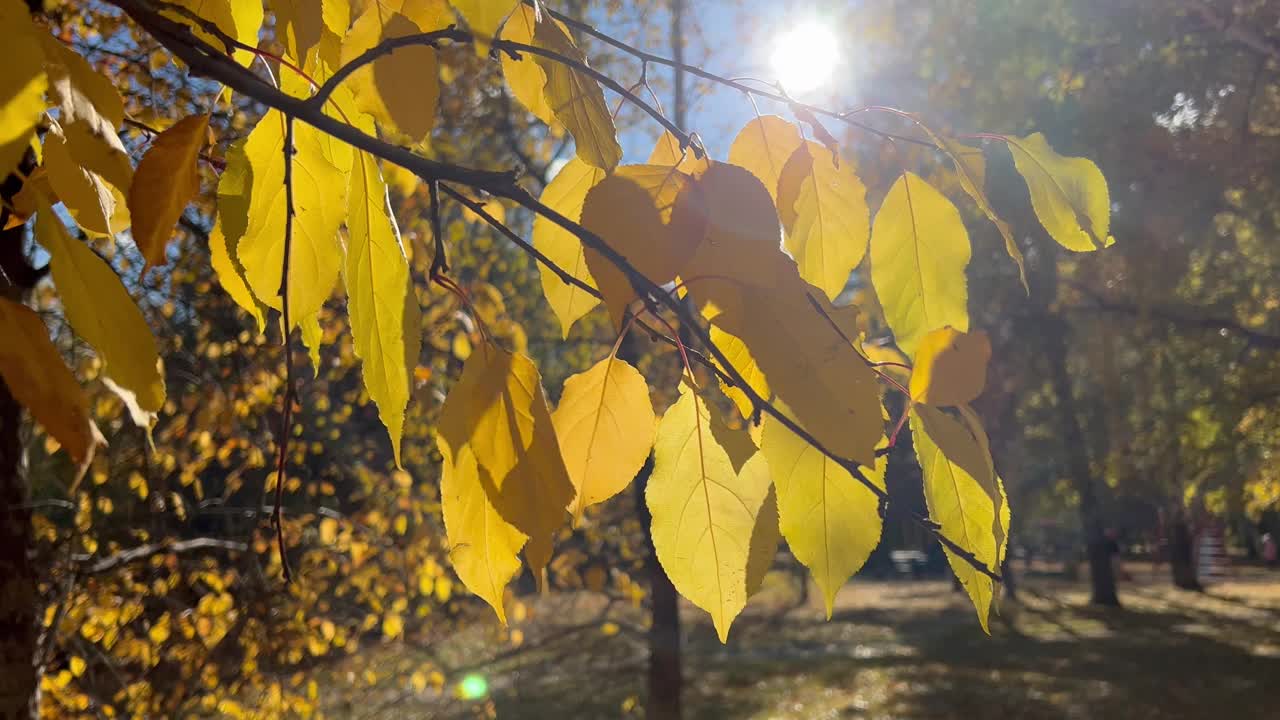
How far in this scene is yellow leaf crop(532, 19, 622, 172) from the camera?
0.52 metres

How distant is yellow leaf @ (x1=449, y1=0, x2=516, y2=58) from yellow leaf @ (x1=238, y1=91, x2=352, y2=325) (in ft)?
0.53

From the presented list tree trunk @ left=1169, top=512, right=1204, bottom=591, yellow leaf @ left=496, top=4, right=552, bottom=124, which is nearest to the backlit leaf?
yellow leaf @ left=496, top=4, right=552, bottom=124

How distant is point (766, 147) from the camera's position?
618mm

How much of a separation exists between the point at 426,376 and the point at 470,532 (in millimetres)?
3015

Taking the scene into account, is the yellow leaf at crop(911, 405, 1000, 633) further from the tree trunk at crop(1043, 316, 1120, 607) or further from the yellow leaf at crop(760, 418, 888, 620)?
the tree trunk at crop(1043, 316, 1120, 607)

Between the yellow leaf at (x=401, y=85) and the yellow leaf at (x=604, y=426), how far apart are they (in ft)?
0.57

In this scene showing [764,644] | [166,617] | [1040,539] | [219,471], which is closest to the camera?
[166,617]

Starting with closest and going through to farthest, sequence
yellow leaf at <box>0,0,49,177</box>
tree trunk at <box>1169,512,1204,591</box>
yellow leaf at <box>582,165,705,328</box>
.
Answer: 1. yellow leaf at <box>0,0,49,177</box>
2. yellow leaf at <box>582,165,705,328</box>
3. tree trunk at <box>1169,512,1204,591</box>

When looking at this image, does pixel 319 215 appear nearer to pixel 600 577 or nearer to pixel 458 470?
pixel 458 470

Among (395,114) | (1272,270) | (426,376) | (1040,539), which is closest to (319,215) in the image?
(395,114)

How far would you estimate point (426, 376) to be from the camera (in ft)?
11.2

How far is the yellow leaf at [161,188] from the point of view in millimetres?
419

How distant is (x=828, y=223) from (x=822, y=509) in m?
0.22

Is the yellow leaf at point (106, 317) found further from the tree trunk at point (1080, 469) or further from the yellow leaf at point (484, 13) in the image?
the tree trunk at point (1080, 469)
